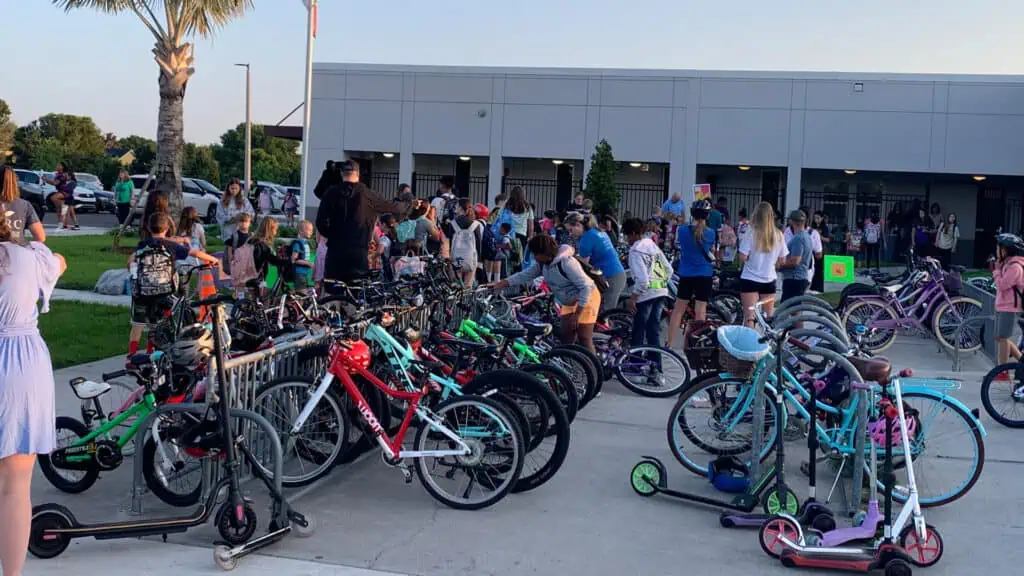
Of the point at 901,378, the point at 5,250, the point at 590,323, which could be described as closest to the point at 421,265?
the point at 590,323

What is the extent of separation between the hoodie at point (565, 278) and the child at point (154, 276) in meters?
3.06

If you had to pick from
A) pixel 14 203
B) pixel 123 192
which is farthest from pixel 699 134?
pixel 14 203

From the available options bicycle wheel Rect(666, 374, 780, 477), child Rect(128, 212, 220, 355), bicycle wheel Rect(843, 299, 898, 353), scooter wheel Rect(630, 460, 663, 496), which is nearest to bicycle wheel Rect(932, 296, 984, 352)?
bicycle wheel Rect(843, 299, 898, 353)

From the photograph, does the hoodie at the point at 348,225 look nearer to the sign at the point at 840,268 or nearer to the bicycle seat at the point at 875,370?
the bicycle seat at the point at 875,370

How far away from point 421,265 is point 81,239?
17542 millimetres

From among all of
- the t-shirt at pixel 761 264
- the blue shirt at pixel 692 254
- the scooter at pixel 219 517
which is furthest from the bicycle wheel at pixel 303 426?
the t-shirt at pixel 761 264

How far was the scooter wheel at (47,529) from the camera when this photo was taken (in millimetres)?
5340

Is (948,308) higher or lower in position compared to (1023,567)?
higher

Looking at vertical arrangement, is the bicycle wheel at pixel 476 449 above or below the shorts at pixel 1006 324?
below

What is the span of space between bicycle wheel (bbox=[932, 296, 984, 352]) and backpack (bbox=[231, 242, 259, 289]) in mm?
8100

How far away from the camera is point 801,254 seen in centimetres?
1284

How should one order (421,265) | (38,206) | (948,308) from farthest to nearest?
1. (38,206)
2. (948,308)
3. (421,265)

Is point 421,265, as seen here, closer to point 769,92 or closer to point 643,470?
point 643,470

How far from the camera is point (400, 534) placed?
593 centimetres
